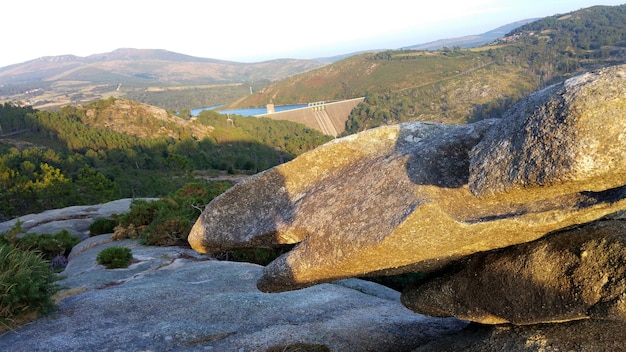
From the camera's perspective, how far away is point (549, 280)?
6.03 metres

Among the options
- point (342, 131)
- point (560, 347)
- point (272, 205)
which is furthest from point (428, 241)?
point (342, 131)

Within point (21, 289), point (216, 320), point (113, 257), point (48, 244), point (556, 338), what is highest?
point (21, 289)

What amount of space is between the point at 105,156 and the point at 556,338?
101646 millimetres

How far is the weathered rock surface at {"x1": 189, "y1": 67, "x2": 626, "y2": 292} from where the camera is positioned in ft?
14.2

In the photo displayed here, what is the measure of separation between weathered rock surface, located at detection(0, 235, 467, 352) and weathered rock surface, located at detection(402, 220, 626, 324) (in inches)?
94.6

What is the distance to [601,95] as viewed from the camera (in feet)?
14.0

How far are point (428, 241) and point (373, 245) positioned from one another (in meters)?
0.72

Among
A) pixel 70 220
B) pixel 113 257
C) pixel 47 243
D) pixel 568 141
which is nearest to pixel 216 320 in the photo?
pixel 568 141

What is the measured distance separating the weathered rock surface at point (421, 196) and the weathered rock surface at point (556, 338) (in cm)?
142

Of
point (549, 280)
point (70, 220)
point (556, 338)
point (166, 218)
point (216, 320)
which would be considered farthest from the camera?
point (70, 220)

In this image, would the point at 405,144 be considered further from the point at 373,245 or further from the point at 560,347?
the point at 560,347

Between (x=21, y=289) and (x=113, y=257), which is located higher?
(x=21, y=289)

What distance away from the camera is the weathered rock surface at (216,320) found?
8.73 meters

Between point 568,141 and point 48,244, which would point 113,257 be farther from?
point 568,141
